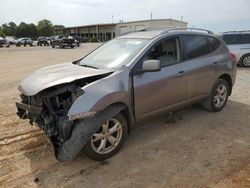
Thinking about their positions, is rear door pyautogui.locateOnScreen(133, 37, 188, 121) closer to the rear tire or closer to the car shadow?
the car shadow

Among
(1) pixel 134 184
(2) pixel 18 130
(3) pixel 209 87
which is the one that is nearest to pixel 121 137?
(1) pixel 134 184

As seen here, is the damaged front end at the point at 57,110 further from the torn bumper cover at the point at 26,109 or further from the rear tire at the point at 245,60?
the rear tire at the point at 245,60

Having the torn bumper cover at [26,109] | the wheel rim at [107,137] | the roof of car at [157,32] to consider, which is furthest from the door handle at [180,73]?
the torn bumper cover at [26,109]

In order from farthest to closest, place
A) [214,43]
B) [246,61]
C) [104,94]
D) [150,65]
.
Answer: [246,61], [214,43], [150,65], [104,94]

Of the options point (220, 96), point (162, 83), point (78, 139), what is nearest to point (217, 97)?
point (220, 96)

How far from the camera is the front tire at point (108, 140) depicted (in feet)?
12.7

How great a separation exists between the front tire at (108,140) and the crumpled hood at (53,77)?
2.52 feet

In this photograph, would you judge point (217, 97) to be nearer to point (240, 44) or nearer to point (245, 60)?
point (245, 60)

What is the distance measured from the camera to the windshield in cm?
447

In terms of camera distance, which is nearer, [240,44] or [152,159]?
[152,159]

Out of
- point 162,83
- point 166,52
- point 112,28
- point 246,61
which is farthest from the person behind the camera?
point 112,28

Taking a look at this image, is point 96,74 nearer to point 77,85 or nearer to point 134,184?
point 77,85

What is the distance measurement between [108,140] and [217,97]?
3.17m

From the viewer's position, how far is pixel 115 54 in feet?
15.8
